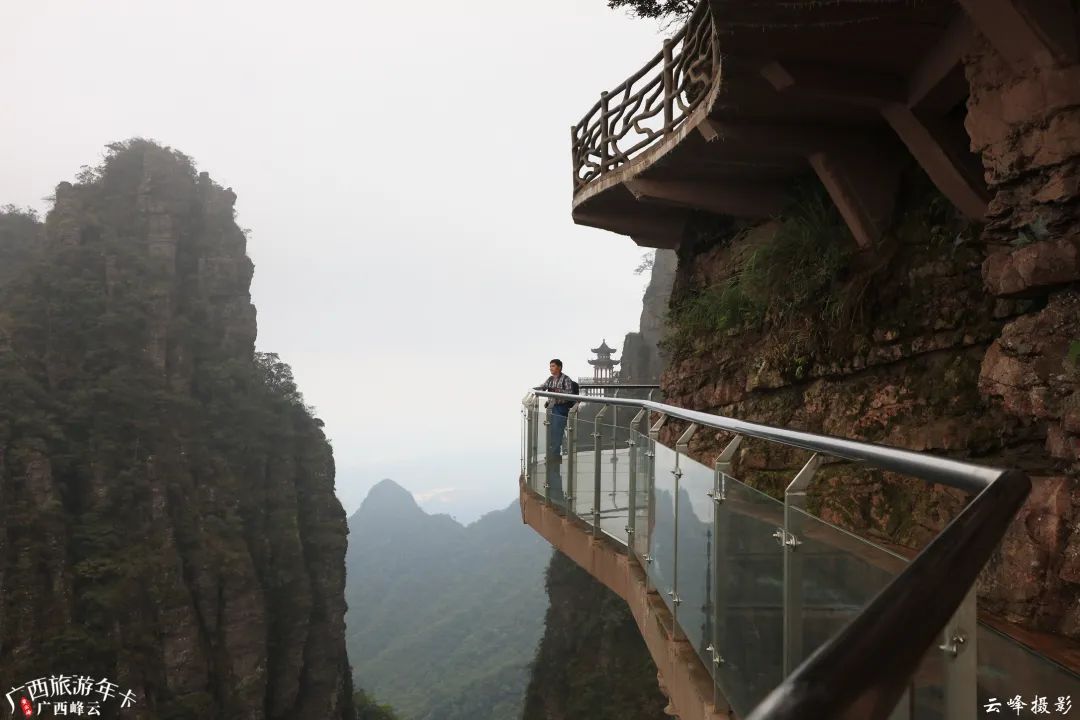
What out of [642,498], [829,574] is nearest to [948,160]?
A: [642,498]

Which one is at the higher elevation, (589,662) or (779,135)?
(779,135)

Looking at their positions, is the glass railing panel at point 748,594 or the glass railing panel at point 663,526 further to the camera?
the glass railing panel at point 663,526

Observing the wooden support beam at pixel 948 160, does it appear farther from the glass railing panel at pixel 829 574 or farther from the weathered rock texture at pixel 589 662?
the weathered rock texture at pixel 589 662

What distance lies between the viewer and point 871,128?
6621 millimetres

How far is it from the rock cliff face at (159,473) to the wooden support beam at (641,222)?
33.5 meters

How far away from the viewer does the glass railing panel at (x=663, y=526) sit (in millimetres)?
A: 3672

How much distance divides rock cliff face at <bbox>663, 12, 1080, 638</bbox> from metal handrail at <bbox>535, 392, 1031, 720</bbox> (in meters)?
3.26

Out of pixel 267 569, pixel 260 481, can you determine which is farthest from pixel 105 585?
pixel 260 481

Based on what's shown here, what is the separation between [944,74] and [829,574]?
475 centimetres

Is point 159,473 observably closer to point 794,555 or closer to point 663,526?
point 663,526

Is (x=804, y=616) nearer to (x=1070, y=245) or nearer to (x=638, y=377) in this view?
(x=1070, y=245)

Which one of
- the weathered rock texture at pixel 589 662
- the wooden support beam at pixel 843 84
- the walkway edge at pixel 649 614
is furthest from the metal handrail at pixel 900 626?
the weathered rock texture at pixel 589 662

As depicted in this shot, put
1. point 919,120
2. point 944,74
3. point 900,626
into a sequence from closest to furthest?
point 900,626, point 944,74, point 919,120

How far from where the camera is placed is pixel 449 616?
9706cm
